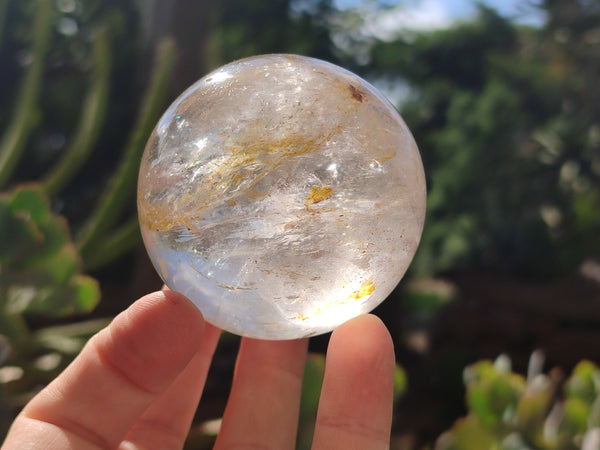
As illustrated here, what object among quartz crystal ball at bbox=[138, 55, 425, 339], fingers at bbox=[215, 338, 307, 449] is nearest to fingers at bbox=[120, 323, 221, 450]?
fingers at bbox=[215, 338, 307, 449]

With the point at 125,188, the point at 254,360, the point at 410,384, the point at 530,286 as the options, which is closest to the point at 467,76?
the point at 530,286

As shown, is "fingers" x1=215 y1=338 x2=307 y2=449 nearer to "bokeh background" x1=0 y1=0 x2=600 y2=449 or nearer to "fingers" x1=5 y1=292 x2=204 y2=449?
"fingers" x1=5 y1=292 x2=204 y2=449

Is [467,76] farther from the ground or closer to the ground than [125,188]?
closer to the ground

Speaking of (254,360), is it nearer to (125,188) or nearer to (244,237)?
(244,237)

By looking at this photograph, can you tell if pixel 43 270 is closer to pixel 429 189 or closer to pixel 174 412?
pixel 174 412

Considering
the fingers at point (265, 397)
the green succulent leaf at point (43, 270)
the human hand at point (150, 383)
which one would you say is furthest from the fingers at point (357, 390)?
the green succulent leaf at point (43, 270)
